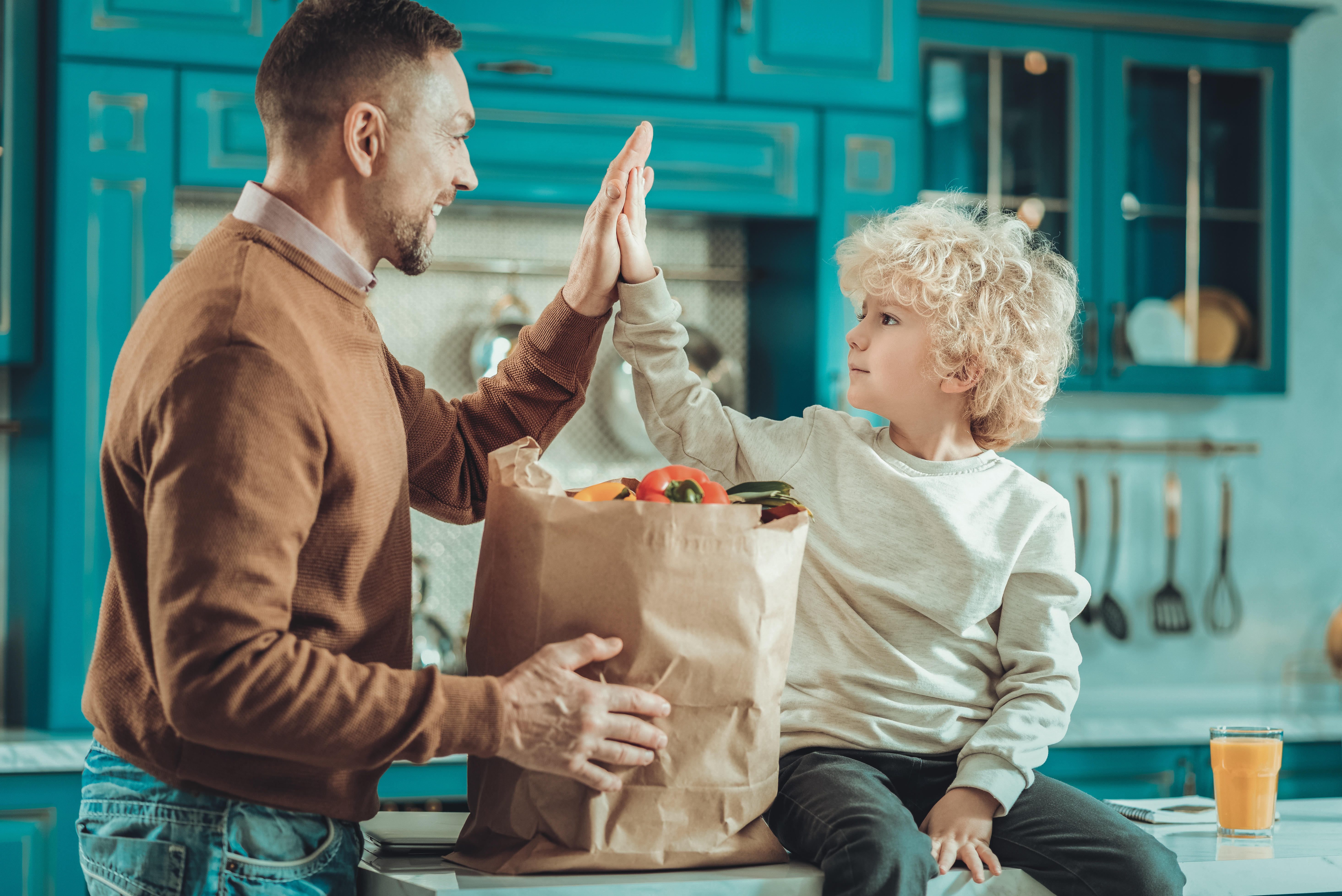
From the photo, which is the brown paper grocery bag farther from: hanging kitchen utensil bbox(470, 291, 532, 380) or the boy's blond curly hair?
hanging kitchen utensil bbox(470, 291, 532, 380)

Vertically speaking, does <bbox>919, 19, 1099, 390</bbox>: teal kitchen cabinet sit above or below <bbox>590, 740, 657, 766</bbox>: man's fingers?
above

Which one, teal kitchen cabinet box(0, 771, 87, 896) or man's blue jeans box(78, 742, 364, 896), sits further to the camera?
teal kitchen cabinet box(0, 771, 87, 896)

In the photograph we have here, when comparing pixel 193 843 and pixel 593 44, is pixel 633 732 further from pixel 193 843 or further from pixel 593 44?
pixel 593 44

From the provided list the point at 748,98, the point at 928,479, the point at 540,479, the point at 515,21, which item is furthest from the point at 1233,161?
the point at 540,479

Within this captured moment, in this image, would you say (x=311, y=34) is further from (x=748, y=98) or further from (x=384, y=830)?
(x=748, y=98)

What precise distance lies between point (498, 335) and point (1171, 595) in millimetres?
1786

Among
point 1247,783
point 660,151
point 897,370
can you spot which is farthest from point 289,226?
point 660,151

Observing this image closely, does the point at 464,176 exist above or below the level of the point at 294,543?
above

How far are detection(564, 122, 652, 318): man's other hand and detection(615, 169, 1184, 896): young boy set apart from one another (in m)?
0.02

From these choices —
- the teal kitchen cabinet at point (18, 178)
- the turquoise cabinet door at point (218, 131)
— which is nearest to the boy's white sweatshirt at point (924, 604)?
the turquoise cabinet door at point (218, 131)

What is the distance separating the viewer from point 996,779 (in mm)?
1334

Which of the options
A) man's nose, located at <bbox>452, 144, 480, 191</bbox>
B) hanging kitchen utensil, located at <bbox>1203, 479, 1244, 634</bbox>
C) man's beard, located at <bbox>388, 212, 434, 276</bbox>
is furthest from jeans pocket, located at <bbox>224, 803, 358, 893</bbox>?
hanging kitchen utensil, located at <bbox>1203, 479, 1244, 634</bbox>

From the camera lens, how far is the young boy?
1.29 metres

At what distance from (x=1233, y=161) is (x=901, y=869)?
2467mm
